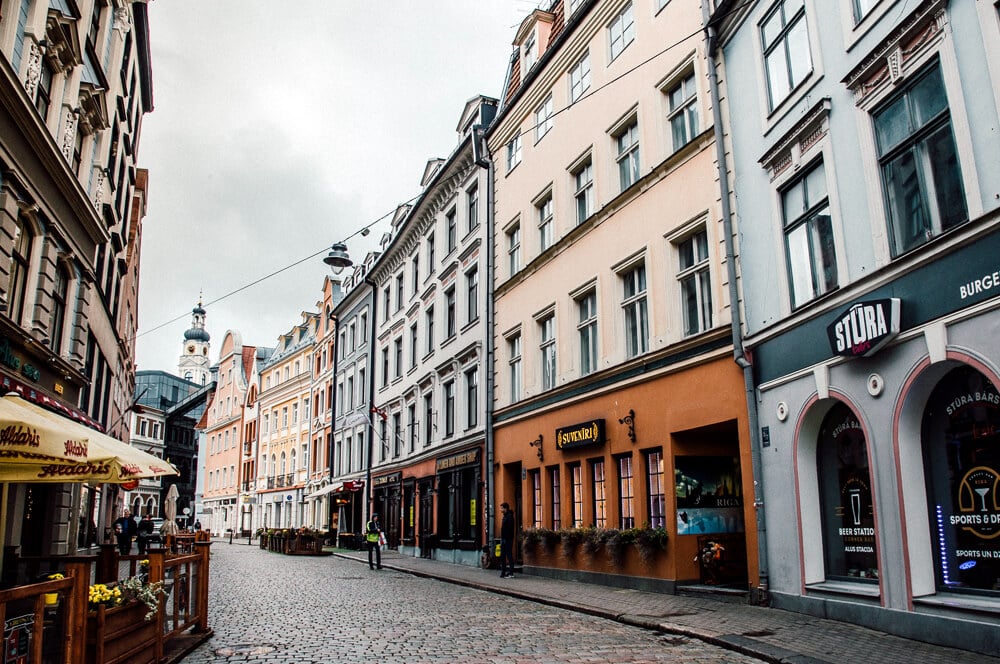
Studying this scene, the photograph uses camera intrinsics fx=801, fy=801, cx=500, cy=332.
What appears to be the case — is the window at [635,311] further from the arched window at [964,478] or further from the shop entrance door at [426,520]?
the shop entrance door at [426,520]

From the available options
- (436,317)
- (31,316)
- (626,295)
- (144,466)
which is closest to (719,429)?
(626,295)

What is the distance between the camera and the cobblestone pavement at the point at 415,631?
8.68 m

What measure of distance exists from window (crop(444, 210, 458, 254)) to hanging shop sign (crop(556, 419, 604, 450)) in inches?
484

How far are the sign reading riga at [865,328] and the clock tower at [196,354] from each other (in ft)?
504

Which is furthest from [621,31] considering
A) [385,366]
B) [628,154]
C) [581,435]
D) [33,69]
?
[385,366]

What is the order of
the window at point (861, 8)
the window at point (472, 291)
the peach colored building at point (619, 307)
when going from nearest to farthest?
1. the window at point (861, 8)
2. the peach colored building at point (619, 307)
3. the window at point (472, 291)

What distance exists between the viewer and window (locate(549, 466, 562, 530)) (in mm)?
19625

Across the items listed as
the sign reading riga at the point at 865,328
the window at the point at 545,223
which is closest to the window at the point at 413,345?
the window at the point at 545,223

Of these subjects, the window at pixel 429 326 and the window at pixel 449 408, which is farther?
the window at pixel 429 326

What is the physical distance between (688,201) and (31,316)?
1258 centimetres

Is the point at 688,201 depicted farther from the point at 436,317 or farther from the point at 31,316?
the point at 436,317

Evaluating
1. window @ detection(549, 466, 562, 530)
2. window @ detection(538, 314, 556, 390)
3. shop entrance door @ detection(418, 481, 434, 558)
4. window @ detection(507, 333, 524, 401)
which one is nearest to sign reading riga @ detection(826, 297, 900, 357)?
window @ detection(549, 466, 562, 530)

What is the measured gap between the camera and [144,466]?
10609mm

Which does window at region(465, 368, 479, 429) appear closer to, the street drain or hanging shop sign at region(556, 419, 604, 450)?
hanging shop sign at region(556, 419, 604, 450)
